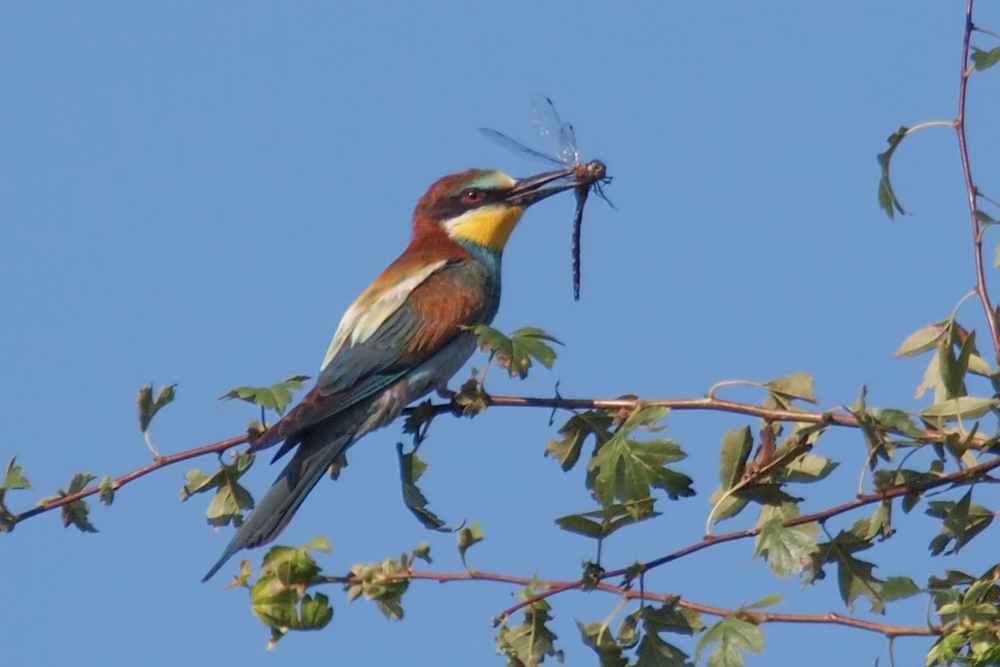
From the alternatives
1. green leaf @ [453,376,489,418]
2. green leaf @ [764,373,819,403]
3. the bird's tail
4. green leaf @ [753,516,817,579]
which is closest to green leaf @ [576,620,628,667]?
green leaf @ [753,516,817,579]

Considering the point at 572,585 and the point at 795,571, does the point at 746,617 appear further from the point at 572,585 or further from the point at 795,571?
the point at 572,585

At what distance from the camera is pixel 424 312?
4082 millimetres

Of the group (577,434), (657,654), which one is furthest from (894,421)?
(577,434)

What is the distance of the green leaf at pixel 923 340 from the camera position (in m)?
2.58

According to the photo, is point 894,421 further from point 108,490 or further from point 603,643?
point 108,490

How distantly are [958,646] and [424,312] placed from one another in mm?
2401

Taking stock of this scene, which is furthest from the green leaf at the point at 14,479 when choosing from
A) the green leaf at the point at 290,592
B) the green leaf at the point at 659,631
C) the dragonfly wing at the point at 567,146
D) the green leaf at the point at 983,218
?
the dragonfly wing at the point at 567,146

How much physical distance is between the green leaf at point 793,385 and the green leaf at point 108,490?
1.40m

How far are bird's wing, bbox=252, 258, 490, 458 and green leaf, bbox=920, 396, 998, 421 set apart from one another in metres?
1.85

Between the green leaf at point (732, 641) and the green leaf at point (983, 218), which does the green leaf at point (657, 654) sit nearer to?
the green leaf at point (732, 641)

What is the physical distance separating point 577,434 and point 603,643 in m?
0.56

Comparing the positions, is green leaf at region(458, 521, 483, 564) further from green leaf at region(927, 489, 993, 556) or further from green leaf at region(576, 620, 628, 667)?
green leaf at region(927, 489, 993, 556)

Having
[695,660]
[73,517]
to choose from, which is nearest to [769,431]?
[695,660]

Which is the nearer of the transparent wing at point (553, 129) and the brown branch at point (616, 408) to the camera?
the brown branch at point (616, 408)
